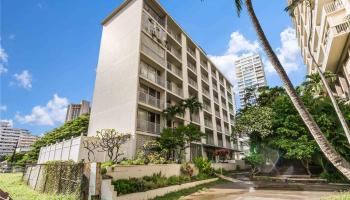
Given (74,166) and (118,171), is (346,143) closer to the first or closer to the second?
(118,171)

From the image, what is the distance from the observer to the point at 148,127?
21.6 m

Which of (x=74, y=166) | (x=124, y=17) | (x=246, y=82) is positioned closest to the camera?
(x=74, y=166)

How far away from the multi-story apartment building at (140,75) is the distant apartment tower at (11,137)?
299 ft

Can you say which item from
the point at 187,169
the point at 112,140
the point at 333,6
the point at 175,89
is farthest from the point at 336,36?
the point at 112,140

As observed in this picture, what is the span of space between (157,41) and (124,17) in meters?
5.36

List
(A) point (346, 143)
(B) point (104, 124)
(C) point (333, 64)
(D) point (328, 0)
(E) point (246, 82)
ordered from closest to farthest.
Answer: (A) point (346, 143) < (D) point (328, 0) < (C) point (333, 64) < (B) point (104, 124) < (E) point (246, 82)

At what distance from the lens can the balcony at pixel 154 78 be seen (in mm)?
22914

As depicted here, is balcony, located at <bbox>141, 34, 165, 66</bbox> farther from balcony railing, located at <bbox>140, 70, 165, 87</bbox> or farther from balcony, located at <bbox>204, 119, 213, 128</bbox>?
balcony, located at <bbox>204, 119, 213, 128</bbox>

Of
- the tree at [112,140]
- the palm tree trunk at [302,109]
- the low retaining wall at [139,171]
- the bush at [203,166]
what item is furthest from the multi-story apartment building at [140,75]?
the palm tree trunk at [302,109]

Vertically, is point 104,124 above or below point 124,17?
below

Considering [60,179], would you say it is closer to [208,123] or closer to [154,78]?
[154,78]

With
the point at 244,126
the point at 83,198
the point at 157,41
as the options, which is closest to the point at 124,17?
the point at 157,41

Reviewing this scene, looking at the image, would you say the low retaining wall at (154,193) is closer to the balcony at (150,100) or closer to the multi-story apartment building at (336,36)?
the balcony at (150,100)

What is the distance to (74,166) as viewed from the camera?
36.9ft
